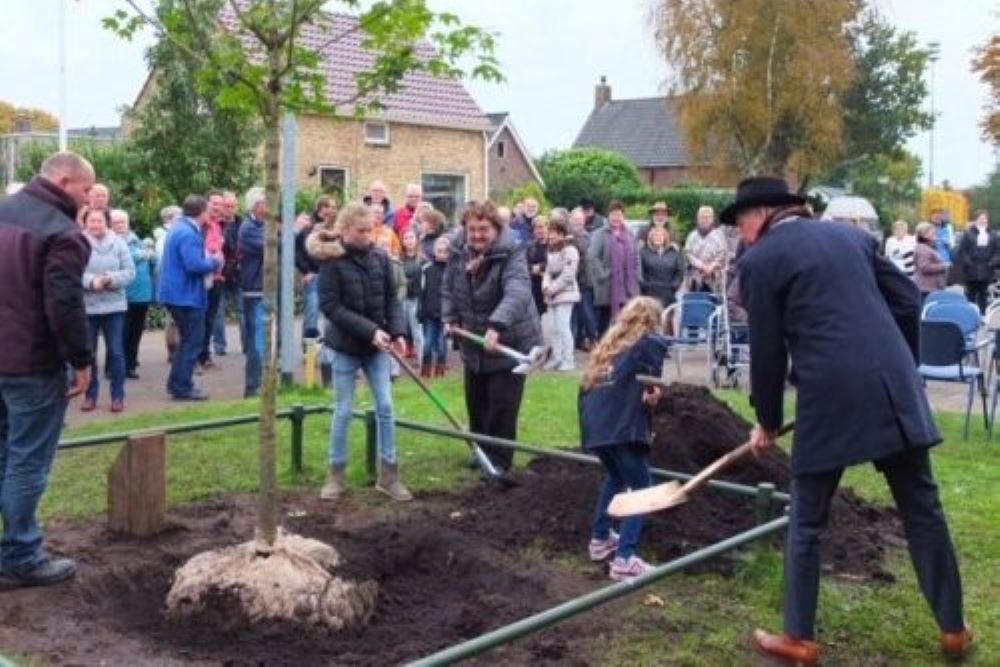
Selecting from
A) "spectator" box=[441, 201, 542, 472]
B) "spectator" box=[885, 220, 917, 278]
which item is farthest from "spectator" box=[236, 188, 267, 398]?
"spectator" box=[885, 220, 917, 278]

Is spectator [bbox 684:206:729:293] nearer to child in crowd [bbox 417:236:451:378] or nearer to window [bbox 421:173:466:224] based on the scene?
child in crowd [bbox 417:236:451:378]

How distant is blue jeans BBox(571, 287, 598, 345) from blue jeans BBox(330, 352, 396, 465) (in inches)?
325

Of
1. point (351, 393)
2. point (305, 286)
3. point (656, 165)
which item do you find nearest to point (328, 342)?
point (351, 393)

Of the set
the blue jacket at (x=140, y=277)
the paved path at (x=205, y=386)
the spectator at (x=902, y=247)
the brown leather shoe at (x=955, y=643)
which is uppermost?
the spectator at (x=902, y=247)

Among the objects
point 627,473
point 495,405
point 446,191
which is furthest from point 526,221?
point 446,191

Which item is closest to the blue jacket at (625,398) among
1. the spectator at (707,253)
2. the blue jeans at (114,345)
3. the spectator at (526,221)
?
the blue jeans at (114,345)

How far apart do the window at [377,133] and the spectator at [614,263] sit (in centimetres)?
1713

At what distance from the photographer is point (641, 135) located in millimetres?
64500

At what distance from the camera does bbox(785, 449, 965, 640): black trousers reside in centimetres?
510

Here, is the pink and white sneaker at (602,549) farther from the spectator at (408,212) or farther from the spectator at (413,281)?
the spectator at (408,212)

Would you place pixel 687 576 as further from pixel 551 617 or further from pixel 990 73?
pixel 990 73

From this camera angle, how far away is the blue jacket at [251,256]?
12.3 metres

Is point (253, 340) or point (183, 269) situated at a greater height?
point (183, 269)

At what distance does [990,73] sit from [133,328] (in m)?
31.3
